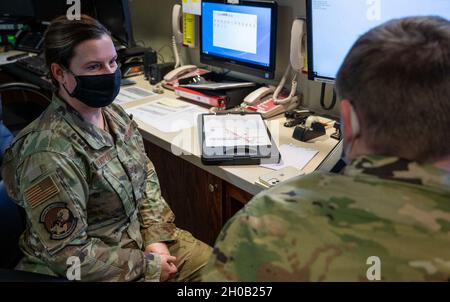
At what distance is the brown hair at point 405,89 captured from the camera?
1.96 feet

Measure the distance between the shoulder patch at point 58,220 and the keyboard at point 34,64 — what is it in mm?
1583

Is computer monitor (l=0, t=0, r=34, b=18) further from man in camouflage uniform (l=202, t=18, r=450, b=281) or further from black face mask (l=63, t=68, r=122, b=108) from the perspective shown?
man in camouflage uniform (l=202, t=18, r=450, b=281)

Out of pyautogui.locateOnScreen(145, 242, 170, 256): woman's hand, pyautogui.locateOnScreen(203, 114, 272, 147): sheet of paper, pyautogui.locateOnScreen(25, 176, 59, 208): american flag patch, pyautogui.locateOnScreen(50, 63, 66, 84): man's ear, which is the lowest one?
pyautogui.locateOnScreen(145, 242, 170, 256): woman's hand

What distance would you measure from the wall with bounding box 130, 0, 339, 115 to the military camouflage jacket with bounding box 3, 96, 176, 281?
2.89ft

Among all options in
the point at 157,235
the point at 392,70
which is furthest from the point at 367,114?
the point at 157,235

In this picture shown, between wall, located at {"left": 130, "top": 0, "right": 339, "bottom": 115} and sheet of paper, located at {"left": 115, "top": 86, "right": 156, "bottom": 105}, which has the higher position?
wall, located at {"left": 130, "top": 0, "right": 339, "bottom": 115}

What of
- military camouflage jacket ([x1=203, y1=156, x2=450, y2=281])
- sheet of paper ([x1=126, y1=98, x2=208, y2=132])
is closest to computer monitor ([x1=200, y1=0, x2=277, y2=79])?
sheet of paper ([x1=126, y1=98, x2=208, y2=132])

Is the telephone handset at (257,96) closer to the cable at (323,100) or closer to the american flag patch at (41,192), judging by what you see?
the cable at (323,100)

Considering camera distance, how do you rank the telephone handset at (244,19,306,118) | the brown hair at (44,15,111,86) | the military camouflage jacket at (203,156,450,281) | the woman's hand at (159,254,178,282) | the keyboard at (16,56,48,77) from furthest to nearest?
the keyboard at (16,56,48,77) < the telephone handset at (244,19,306,118) < the woman's hand at (159,254,178,282) < the brown hair at (44,15,111,86) < the military camouflage jacket at (203,156,450,281)

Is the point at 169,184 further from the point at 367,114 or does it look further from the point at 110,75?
the point at 367,114

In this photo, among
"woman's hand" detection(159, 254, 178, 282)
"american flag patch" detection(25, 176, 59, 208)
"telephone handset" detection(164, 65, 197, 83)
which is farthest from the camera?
"telephone handset" detection(164, 65, 197, 83)

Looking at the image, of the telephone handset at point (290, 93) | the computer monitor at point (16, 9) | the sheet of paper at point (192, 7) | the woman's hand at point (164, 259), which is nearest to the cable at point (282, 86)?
the telephone handset at point (290, 93)

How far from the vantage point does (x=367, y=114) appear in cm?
64

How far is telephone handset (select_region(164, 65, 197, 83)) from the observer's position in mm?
2212
